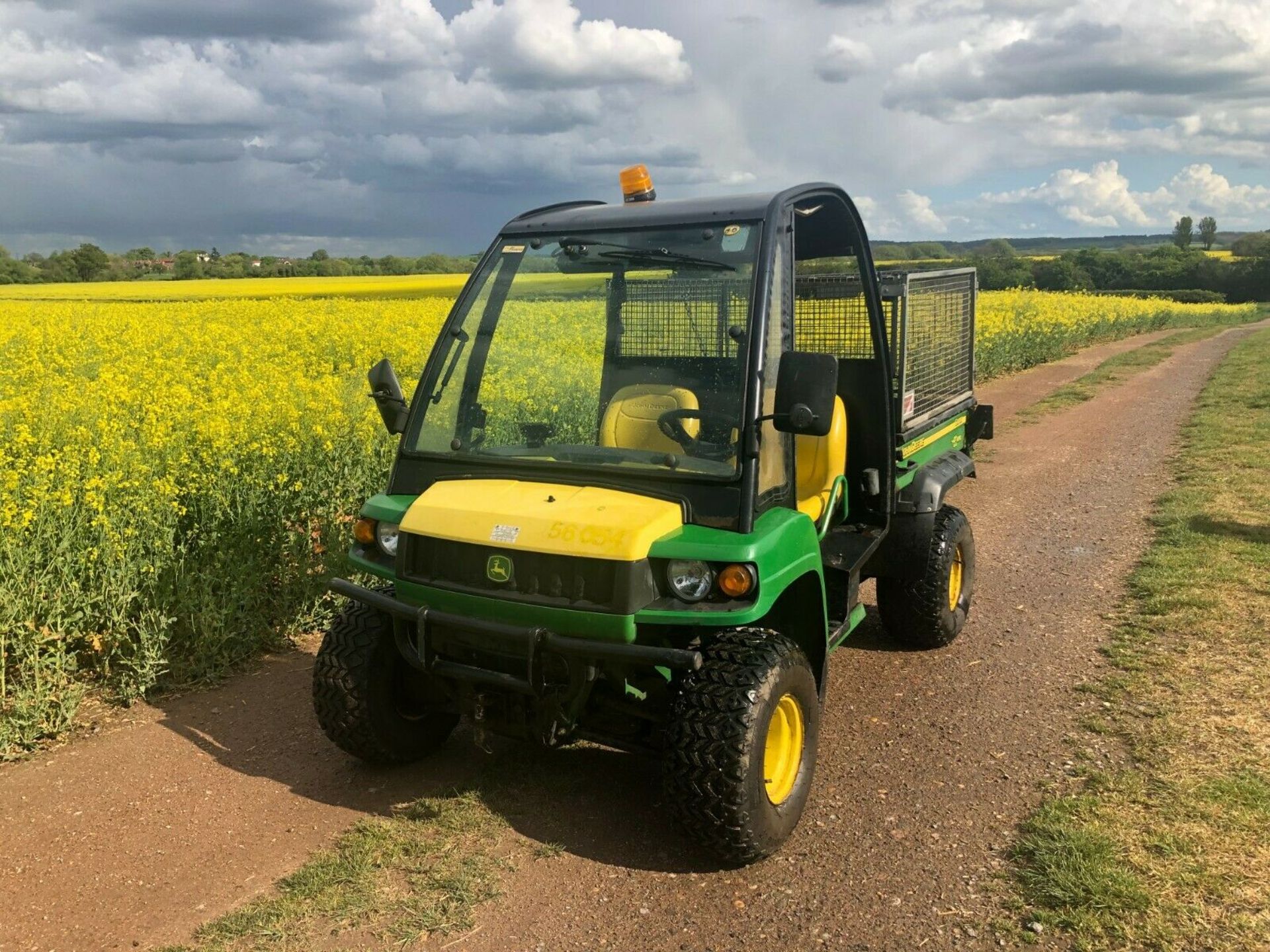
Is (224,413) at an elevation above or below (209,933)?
above

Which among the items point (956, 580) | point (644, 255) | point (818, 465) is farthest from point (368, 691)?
point (956, 580)

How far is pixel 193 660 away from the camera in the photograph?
5047mm

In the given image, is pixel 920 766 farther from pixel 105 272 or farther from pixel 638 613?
pixel 105 272

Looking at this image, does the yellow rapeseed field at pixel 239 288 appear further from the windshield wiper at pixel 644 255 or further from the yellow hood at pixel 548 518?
the yellow hood at pixel 548 518

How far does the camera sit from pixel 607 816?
3.73m

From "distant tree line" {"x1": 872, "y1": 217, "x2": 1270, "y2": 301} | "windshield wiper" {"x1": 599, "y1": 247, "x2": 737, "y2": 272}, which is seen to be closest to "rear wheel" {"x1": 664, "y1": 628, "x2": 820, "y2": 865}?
"windshield wiper" {"x1": 599, "y1": 247, "x2": 737, "y2": 272}

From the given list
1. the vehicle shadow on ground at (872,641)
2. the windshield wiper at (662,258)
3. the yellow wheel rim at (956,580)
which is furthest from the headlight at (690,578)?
the yellow wheel rim at (956,580)

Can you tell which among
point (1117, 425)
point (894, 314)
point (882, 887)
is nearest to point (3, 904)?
point (882, 887)

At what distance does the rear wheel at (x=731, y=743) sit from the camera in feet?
10.2

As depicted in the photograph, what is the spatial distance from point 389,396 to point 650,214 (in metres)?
1.20

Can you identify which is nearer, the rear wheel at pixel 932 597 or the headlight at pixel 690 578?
the headlight at pixel 690 578

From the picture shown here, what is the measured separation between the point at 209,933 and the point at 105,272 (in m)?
45.9

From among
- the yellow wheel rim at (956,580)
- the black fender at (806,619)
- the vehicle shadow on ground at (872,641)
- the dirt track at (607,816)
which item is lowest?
the vehicle shadow on ground at (872,641)

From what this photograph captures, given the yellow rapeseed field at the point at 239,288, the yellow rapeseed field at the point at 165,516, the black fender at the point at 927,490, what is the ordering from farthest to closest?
the yellow rapeseed field at the point at 239,288
the black fender at the point at 927,490
the yellow rapeseed field at the point at 165,516
